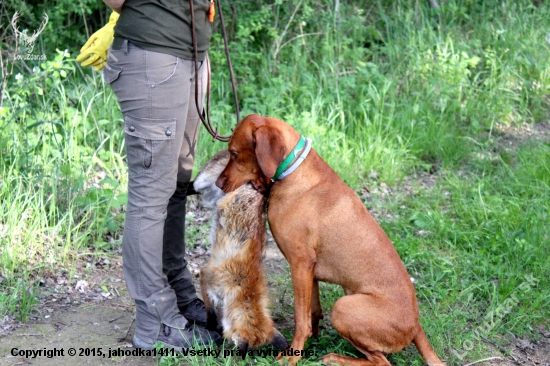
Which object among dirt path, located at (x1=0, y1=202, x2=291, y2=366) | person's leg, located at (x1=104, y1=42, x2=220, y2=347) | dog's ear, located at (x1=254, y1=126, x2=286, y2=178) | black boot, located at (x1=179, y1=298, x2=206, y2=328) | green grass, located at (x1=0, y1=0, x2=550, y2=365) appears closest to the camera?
person's leg, located at (x1=104, y1=42, x2=220, y2=347)

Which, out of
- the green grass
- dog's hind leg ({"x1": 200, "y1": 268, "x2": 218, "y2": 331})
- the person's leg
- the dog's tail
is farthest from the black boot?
the dog's tail

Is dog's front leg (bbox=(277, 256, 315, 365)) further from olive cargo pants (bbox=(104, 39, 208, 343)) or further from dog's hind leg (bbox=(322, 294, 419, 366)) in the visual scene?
olive cargo pants (bbox=(104, 39, 208, 343))

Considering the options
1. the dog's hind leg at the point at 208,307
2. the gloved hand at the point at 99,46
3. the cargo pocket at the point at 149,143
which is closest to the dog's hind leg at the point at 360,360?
the dog's hind leg at the point at 208,307

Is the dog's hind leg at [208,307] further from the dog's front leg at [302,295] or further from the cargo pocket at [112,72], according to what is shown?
the cargo pocket at [112,72]

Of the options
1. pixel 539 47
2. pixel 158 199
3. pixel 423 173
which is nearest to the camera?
pixel 158 199

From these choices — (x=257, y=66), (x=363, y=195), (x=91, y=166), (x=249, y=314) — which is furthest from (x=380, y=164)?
(x=249, y=314)

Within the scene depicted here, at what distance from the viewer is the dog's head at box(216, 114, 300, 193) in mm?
3748

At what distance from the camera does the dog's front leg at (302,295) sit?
3830 millimetres

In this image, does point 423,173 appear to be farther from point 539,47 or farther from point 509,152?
point 539,47

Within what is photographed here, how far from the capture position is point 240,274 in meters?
3.79

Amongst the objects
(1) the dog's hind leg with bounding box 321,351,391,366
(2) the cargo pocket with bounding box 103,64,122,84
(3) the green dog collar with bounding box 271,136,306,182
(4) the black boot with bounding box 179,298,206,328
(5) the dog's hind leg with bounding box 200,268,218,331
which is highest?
(2) the cargo pocket with bounding box 103,64,122,84

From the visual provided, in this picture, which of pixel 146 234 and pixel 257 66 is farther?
pixel 257 66

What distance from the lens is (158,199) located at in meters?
3.65

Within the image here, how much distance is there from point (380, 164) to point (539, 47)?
11.2 ft
